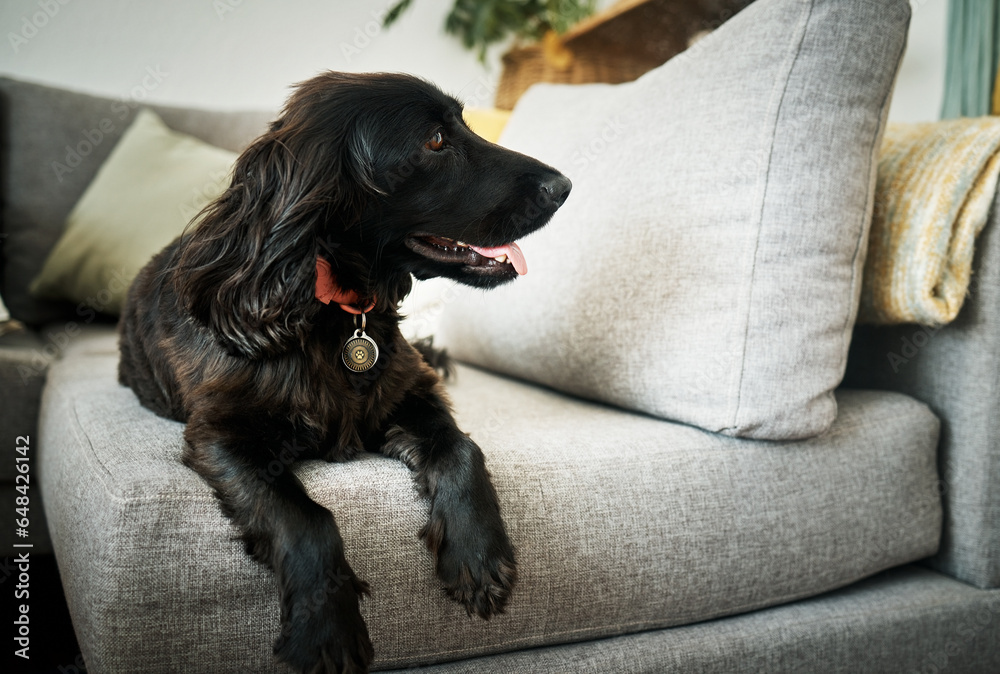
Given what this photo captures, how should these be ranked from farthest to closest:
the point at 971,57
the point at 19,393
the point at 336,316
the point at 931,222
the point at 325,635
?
the point at 971,57, the point at 19,393, the point at 931,222, the point at 336,316, the point at 325,635

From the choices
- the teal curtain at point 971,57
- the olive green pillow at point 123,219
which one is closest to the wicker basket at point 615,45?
the teal curtain at point 971,57

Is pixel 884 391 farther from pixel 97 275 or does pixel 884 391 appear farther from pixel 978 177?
pixel 97 275

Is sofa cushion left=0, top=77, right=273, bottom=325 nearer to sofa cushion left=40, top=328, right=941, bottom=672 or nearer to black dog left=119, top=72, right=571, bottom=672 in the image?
sofa cushion left=40, top=328, right=941, bottom=672

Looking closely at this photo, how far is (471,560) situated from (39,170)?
7.29 feet

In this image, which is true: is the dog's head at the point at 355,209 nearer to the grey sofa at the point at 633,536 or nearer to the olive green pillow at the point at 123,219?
the grey sofa at the point at 633,536

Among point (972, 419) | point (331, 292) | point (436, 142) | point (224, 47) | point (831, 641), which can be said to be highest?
point (224, 47)

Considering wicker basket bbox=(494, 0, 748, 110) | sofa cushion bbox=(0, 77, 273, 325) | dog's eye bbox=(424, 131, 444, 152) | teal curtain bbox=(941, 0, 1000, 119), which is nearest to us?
dog's eye bbox=(424, 131, 444, 152)

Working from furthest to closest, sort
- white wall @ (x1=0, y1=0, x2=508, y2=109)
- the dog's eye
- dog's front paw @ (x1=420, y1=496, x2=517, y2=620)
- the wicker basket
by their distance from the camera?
white wall @ (x1=0, y1=0, x2=508, y2=109), the wicker basket, the dog's eye, dog's front paw @ (x1=420, y1=496, x2=517, y2=620)

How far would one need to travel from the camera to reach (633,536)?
99cm

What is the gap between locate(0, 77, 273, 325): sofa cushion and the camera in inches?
88.0

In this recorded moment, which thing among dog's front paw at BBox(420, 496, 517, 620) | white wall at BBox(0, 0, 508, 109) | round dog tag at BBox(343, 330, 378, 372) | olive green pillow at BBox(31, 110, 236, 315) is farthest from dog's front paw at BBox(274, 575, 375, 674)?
white wall at BBox(0, 0, 508, 109)

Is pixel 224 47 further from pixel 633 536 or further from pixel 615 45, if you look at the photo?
pixel 633 536

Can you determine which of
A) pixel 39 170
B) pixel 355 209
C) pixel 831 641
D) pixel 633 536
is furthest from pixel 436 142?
pixel 39 170

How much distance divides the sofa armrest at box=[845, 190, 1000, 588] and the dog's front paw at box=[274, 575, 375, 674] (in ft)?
3.51
